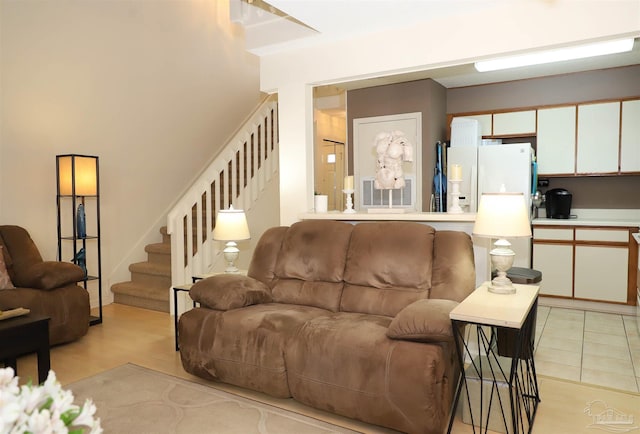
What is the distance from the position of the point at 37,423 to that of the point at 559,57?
4633mm

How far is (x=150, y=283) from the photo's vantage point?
5133 mm

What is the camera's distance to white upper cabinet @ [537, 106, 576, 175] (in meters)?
5.15

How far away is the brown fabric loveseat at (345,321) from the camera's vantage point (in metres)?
2.20

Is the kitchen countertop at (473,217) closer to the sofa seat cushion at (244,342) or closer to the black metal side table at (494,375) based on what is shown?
the black metal side table at (494,375)

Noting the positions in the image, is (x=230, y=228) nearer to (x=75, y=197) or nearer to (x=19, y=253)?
(x=75, y=197)

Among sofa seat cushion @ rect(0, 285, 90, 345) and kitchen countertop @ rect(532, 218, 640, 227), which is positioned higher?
kitchen countertop @ rect(532, 218, 640, 227)

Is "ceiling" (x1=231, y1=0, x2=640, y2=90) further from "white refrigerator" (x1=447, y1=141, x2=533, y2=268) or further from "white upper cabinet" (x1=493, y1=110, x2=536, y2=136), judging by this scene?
"white refrigerator" (x1=447, y1=141, x2=533, y2=268)

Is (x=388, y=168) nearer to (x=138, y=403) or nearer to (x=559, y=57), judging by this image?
(x=559, y=57)

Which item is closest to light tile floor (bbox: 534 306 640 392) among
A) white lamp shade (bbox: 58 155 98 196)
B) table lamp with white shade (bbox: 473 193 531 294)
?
table lamp with white shade (bbox: 473 193 531 294)

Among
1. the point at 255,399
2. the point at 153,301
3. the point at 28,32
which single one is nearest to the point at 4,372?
the point at 255,399

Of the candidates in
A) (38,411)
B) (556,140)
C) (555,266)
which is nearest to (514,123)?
(556,140)

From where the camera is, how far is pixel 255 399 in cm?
269

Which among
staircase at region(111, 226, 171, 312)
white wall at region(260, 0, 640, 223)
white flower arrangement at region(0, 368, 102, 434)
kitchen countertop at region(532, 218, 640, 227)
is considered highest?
white wall at region(260, 0, 640, 223)

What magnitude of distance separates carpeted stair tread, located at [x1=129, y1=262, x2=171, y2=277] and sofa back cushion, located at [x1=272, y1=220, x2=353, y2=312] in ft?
6.87
